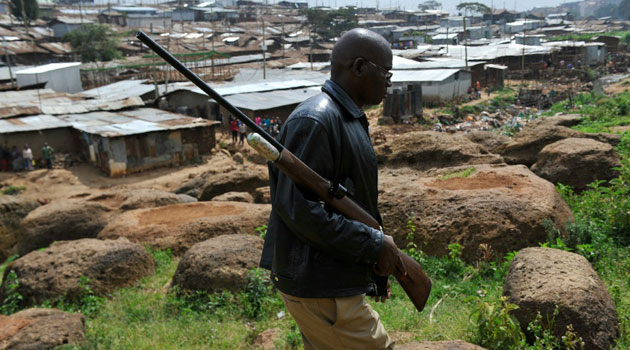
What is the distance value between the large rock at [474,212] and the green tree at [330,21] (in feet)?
190

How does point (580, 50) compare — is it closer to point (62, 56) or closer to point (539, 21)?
point (62, 56)

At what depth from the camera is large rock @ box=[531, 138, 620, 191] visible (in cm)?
811

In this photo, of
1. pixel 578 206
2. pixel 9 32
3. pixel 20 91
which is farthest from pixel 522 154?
pixel 9 32

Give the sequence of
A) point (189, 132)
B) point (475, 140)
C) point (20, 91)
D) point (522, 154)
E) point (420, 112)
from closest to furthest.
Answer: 1. point (522, 154)
2. point (475, 140)
3. point (189, 132)
4. point (420, 112)
5. point (20, 91)

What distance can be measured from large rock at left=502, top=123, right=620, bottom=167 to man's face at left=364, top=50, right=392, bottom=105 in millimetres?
8441

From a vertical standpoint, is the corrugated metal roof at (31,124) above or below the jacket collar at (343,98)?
below

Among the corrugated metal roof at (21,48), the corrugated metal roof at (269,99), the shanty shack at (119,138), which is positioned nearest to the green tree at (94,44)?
the corrugated metal roof at (21,48)

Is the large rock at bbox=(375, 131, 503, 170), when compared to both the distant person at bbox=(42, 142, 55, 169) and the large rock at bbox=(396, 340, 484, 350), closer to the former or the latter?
the large rock at bbox=(396, 340, 484, 350)

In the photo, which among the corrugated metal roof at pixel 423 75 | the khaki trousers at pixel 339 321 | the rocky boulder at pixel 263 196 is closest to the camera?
the khaki trousers at pixel 339 321

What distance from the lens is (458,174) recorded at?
7734mm

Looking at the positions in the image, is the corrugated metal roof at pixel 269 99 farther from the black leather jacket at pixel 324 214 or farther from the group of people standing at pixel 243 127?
the black leather jacket at pixel 324 214

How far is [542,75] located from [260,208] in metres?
35.1

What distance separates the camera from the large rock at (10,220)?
424 inches

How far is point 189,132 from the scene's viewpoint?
72.2ft
